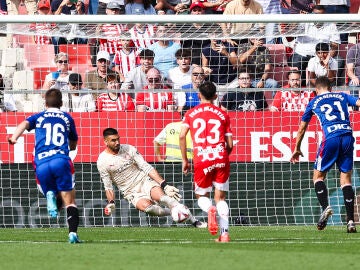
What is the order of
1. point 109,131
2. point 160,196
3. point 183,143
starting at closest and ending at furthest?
point 183,143, point 109,131, point 160,196

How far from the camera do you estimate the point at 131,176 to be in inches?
701

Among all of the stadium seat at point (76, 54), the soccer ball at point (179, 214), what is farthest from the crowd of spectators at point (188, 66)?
the soccer ball at point (179, 214)

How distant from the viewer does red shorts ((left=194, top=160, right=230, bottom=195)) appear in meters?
13.9

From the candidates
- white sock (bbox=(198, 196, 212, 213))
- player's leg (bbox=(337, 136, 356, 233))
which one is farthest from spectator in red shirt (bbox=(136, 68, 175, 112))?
white sock (bbox=(198, 196, 212, 213))

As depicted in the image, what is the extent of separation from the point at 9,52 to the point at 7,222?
11.3 ft

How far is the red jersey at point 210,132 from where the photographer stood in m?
13.8

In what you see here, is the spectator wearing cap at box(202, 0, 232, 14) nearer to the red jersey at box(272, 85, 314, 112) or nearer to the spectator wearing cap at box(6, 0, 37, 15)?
the spectator wearing cap at box(6, 0, 37, 15)

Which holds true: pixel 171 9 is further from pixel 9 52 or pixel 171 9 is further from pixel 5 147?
pixel 5 147

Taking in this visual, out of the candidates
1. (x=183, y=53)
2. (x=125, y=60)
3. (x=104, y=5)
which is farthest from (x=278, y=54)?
(x=104, y=5)

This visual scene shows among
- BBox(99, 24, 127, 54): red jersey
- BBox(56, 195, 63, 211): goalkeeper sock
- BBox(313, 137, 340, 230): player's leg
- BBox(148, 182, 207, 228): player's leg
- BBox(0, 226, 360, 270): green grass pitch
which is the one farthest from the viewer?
BBox(99, 24, 127, 54): red jersey

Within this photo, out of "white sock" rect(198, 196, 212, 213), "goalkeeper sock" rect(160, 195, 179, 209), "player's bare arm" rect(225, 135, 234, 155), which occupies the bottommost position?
"goalkeeper sock" rect(160, 195, 179, 209)

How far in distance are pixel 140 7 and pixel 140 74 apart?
4.47 m

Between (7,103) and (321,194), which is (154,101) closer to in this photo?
(7,103)

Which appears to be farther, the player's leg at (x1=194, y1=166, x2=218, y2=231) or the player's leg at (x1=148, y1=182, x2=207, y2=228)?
the player's leg at (x1=148, y1=182, x2=207, y2=228)
